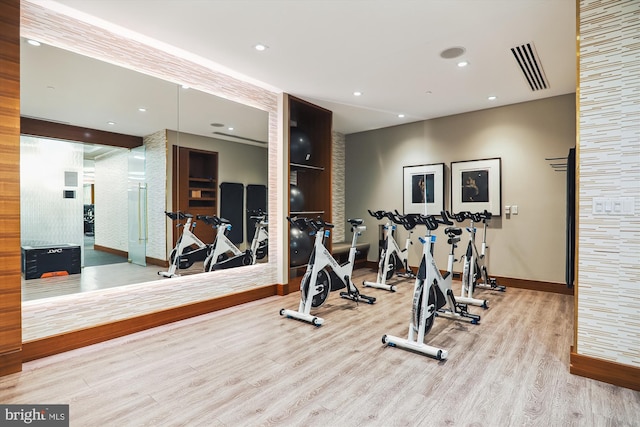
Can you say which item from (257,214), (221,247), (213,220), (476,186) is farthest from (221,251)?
(476,186)

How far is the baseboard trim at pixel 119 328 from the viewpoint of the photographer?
101 inches

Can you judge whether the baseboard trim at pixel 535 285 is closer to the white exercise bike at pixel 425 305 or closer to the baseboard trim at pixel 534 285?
the baseboard trim at pixel 534 285

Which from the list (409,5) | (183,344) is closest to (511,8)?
(409,5)

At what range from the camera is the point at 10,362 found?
233 centimetres

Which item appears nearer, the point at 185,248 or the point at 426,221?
the point at 426,221

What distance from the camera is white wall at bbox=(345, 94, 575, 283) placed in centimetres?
461

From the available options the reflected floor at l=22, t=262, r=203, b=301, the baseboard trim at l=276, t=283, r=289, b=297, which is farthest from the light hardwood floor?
the baseboard trim at l=276, t=283, r=289, b=297

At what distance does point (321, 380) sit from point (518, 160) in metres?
4.36

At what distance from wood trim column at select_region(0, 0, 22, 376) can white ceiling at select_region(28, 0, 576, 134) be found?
51 cm

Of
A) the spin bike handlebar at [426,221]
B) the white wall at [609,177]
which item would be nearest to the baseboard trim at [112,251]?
the spin bike handlebar at [426,221]

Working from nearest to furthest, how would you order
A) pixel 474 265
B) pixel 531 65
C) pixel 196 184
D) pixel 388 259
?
1. pixel 531 65
2. pixel 196 184
3. pixel 474 265
4. pixel 388 259

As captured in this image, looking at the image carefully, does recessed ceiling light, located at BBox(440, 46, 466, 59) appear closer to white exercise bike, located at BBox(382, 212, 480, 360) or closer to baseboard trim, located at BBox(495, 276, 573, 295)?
white exercise bike, located at BBox(382, 212, 480, 360)

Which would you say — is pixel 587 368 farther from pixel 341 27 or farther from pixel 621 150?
pixel 341 27

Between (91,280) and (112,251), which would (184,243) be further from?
(91,280)
